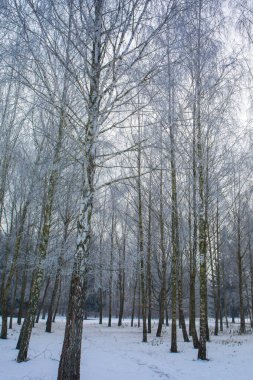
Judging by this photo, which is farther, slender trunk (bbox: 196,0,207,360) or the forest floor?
slender trunk (bbox: 196,0,207,360)

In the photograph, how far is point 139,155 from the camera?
15.3 m

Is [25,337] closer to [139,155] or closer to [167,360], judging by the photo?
[167,360]

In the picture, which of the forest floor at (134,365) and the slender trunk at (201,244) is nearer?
the forest floor at (134,365)

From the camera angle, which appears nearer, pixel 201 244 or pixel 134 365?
pixel 134 365

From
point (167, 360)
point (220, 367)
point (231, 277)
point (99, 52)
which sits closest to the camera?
point (99, 52)

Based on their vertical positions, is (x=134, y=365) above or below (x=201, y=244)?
below

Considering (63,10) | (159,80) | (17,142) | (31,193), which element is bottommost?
(31,193)

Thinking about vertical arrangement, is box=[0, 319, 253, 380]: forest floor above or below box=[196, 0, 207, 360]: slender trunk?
below

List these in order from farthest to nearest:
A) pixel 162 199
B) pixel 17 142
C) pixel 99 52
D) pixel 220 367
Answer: pixel 162 199 → pixel 17 142 → pixel 220 367 → pixel 99 52

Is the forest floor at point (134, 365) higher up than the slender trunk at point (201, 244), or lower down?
lower down

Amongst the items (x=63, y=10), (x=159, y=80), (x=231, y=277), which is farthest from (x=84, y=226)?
(x=231, y=277)

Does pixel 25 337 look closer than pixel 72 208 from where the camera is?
Yes

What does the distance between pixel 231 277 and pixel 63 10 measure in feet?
138

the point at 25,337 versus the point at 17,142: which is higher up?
the point at 17,142
